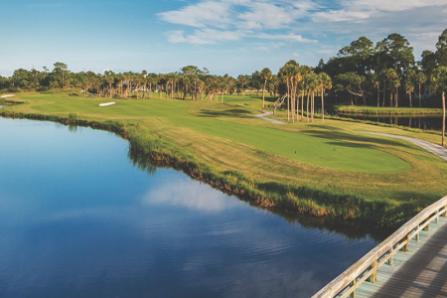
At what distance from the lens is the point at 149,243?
27359mm

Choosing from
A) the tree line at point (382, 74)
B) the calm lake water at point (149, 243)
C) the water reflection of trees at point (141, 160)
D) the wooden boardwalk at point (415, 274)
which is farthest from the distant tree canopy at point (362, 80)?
the wooden boardwalk at point (415, 274)

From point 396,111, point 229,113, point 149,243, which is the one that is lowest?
point 149,243

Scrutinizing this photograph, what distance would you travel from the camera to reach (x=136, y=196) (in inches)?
1519

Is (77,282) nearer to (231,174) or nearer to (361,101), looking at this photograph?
(231,174)

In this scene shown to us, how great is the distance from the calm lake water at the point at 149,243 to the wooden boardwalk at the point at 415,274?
4502 millimetres

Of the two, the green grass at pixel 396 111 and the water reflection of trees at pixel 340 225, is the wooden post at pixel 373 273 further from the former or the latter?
the green grass at pixel 396 111

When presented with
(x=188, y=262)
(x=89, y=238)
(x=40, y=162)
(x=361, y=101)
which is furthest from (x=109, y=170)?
(x=361, y=101)

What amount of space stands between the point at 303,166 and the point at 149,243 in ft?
65.7

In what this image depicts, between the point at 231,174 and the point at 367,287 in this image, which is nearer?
the point at 367,287

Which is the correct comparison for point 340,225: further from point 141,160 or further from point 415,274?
point 141,160

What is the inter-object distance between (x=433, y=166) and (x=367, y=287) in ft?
106

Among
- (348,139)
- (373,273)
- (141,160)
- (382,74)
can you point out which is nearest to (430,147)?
(348,139)

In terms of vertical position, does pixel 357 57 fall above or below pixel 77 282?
above

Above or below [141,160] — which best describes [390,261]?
above
